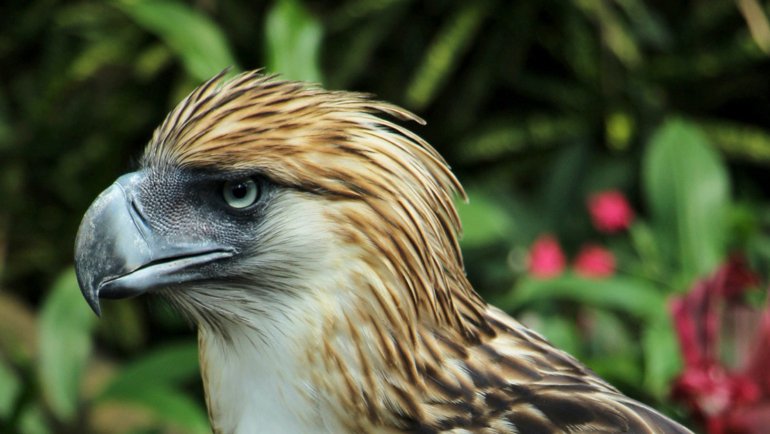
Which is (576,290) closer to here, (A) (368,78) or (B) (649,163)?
(B) (649,163)

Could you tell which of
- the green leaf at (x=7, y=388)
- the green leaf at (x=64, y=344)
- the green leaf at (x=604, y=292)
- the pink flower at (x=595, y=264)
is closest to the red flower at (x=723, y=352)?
the green leaf at (x=604, y=292)

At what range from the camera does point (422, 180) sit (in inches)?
76.3

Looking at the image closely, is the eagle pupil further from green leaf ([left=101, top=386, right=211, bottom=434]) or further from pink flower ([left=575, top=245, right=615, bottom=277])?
pink flower ([left=575, top=245, right=615, bottom=277])

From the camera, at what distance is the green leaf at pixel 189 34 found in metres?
3.44

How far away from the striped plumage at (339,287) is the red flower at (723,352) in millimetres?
751

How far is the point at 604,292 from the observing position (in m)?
3.41

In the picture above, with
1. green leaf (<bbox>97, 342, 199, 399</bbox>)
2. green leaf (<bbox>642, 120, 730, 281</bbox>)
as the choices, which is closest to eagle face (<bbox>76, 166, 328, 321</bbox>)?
green leaf (<bbox>97, 342, 199, 399</bbox>)

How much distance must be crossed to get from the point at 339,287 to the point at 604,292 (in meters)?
1.70

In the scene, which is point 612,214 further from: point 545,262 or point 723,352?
point 723,352

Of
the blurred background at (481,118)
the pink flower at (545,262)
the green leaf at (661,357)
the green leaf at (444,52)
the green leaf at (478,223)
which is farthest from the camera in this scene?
the green leaf at (444,52)

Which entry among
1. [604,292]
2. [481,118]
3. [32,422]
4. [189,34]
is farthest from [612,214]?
[32,422]

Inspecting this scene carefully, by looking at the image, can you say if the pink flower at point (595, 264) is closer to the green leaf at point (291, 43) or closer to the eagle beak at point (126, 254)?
the green leaf at point (291, 43)

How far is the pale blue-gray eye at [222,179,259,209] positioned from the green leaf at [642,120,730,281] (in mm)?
1969

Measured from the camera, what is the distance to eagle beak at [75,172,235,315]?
182 cm
